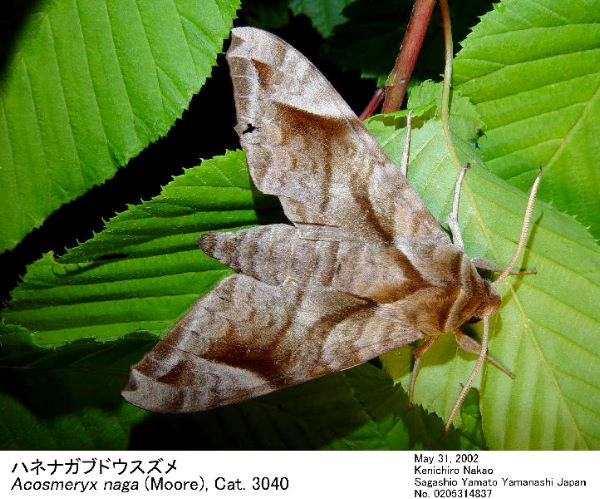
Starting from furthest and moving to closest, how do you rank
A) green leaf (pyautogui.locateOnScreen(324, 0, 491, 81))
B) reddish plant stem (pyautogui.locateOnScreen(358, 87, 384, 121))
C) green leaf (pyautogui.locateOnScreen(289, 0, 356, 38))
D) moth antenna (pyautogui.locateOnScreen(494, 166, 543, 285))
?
green leaf (pyautogui.locateOnScreen(289, 0, 356, 38)), green leaf (pyautogui.locateOnScreen(324, 0, 491, 81)), reddish plant stem (pyautogui.locateOnScreen(358, 87, 384, 121)), moth antenna (pyautogui.locateOnScreen(494, 166, 543, 285))

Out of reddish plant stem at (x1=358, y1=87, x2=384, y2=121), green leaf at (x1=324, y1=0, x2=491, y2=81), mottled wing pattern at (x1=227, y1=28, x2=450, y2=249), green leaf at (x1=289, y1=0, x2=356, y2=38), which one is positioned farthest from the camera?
green leaf at (x1=289, y1=0, x2=356, y2=38)

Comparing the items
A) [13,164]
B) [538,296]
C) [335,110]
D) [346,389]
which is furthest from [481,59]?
[13,164]

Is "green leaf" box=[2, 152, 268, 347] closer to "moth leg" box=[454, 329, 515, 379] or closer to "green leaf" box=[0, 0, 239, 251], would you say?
"green leaf" box=[0, 0, 239, 251]

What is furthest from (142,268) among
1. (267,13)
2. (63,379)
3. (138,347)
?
(267,13)

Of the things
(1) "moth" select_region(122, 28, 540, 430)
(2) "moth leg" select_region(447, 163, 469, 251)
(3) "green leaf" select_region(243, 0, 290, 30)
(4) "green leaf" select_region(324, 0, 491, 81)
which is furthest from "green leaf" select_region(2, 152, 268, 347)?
(3) "green leaf" select_region(243, 0, 290, 30)

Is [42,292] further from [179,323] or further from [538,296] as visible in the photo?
[538,296]

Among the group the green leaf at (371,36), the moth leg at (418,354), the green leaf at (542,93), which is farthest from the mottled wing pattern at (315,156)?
the green leaf at (371,36)
